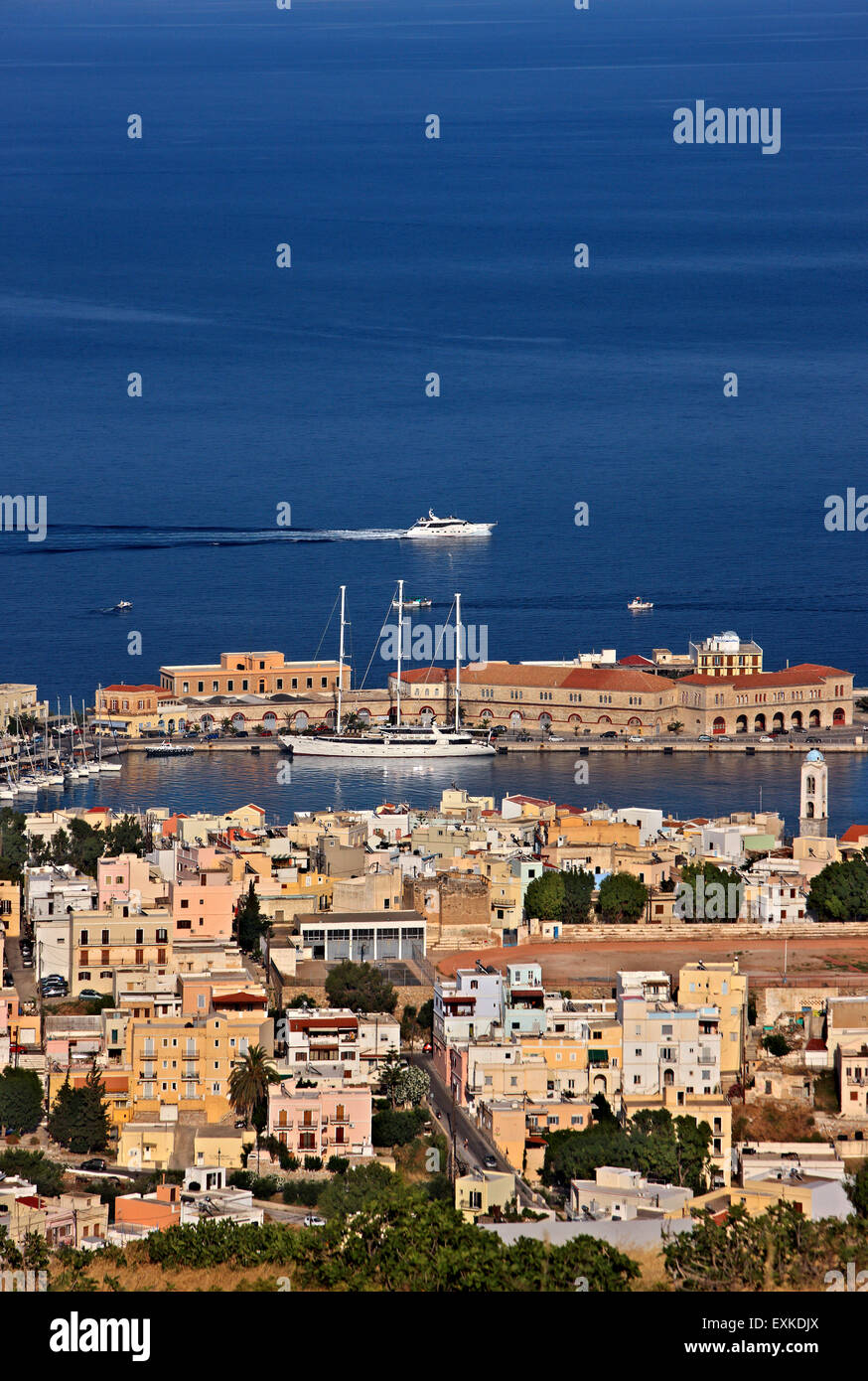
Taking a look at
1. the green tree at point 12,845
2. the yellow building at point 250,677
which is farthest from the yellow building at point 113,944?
the yellow building at point 250,677

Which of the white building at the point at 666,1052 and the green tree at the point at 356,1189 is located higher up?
the white building at the point at 666,1052

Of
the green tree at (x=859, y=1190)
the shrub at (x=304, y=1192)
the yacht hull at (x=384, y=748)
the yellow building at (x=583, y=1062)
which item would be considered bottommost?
the shrub at (x=304, y=1192)

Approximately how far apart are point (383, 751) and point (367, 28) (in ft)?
359

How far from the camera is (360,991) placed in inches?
695

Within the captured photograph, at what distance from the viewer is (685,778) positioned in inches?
1294

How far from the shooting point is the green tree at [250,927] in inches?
750

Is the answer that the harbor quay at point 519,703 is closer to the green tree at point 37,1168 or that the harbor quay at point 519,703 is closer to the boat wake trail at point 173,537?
the boat wake trail at point 173,537

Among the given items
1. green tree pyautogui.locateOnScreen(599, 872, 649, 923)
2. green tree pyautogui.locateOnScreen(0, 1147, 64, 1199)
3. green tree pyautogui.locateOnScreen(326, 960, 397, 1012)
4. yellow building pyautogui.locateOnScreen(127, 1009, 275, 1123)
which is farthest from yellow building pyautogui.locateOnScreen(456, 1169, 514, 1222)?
green tree pyautogui.locateOnScreen(599, 872, 649, 923)

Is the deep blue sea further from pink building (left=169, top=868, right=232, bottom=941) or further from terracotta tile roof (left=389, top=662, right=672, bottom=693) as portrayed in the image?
pink building (left=169, top=868, right=232, bottom=941)

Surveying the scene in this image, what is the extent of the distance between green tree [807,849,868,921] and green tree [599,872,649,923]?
46.1 inches

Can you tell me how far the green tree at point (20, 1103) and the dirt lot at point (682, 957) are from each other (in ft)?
11.5

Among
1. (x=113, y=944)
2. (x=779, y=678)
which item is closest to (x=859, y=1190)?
(x=113, y=944)

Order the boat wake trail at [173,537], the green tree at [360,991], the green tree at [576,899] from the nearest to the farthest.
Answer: the green tree at [360,991]
the green tree at [576,899]
the boat wake trail at [173,537]

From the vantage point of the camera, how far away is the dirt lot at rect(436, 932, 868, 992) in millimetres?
18547
